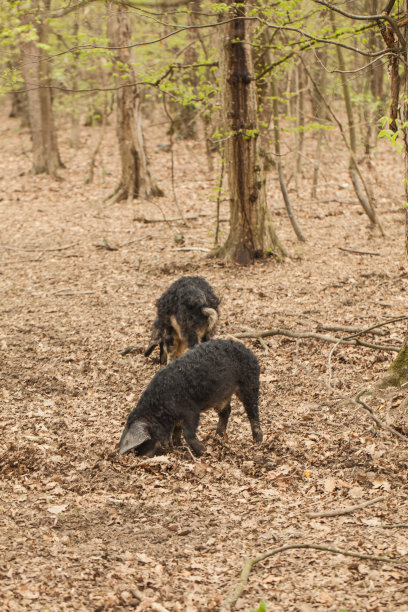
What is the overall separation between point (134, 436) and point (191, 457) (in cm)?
68

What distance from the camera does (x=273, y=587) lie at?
11.7 ft

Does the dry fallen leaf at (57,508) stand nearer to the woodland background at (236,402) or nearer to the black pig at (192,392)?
the woodland background at (236,402)

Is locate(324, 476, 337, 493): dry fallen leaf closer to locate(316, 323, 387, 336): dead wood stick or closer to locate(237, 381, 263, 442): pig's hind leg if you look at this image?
locate(237, 381, 263, 442): pig's hind leg

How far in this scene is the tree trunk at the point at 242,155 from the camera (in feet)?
35.7

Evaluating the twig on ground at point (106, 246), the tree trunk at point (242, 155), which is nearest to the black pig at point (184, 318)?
the tree trunk at point (242, 155)

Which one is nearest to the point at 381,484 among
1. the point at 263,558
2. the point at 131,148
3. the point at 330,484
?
the point at 330,484

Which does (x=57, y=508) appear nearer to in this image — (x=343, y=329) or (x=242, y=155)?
(x=343, y=329)

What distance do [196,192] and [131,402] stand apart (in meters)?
12.6

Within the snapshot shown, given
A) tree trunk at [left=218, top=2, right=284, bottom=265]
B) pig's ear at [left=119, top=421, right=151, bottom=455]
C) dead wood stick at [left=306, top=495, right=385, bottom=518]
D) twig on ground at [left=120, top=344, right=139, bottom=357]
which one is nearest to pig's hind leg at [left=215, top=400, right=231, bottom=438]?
pig's ear at [left=119, top=421, right=151, bottom=455]

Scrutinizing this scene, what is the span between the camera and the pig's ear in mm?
5148

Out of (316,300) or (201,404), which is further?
(316,300)

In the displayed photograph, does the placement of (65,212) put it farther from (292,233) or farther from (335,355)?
(335,355)

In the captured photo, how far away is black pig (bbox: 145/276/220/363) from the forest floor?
0.43m

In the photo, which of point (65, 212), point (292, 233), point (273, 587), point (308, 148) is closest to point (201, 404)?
point (273, 587)
